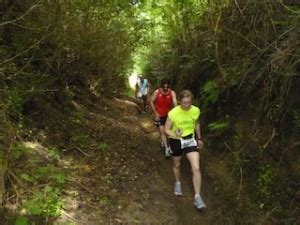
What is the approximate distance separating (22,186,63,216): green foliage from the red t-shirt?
3.83 m

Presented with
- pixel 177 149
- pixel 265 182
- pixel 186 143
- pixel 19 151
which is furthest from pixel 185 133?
pixel 19 151

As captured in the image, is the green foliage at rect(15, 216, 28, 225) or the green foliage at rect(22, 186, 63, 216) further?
the green foliage at rect(22, 186, 63, 216)

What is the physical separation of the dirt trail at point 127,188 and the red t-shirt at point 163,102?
114 cm

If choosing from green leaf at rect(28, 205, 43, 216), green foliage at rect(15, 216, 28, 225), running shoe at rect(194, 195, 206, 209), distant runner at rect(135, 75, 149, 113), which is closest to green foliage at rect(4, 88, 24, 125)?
green leaf at rect(28, 205, 43, 216)

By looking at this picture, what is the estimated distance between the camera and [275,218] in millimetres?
7527

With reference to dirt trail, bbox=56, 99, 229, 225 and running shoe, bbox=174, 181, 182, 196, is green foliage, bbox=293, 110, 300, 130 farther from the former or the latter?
running shoe, bbox=174, 181, 182, 196

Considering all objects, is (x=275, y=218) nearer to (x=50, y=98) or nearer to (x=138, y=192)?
(x=138, y=192)

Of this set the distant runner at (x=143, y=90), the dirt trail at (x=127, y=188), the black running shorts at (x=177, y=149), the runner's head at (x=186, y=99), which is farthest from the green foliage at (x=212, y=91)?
the distant runner at (x=143, y=90)

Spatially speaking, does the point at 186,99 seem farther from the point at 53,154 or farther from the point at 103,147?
the point at 103,147

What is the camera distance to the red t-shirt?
9.98 m

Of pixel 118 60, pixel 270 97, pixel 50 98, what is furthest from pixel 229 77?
pixel 118 60

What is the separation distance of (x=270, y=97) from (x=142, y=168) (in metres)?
3.07

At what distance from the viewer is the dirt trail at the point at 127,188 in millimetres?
7230

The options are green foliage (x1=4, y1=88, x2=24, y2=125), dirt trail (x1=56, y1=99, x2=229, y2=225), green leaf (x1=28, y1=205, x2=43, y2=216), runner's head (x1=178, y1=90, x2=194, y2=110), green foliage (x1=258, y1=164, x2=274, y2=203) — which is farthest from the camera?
green foliage (x1=4, y1=88, x2=24, y2=125)
